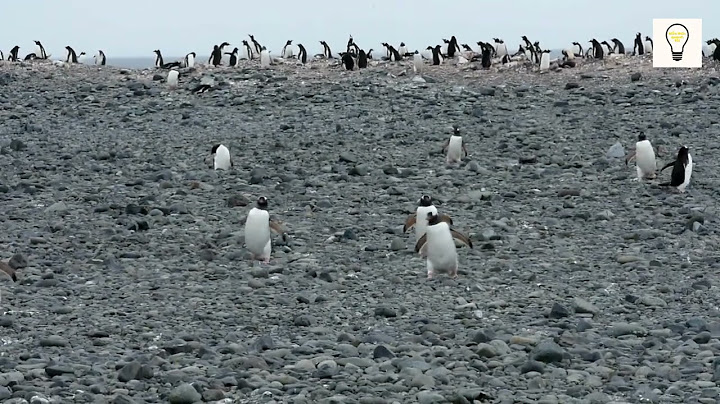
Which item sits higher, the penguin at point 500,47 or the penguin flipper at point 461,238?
the penguin at point 500,47

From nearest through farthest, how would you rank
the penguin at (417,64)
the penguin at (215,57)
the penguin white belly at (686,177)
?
the penguin white belly at (686,177) < the penguin at (417,64) < the penguin at (215,57)

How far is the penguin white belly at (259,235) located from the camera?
821cm

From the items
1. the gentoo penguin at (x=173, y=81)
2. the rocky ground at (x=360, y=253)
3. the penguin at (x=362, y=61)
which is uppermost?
the penguin at (x=362, y=61)

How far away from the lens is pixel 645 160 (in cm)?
1112

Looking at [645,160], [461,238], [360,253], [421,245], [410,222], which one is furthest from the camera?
[645,160]

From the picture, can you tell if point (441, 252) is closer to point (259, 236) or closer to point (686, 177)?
point (259, 236)

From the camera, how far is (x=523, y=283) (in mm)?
7391

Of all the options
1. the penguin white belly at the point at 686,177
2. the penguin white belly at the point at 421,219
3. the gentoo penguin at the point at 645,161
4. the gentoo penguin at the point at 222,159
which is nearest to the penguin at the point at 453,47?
the gentoo penguin at the point at 222,159

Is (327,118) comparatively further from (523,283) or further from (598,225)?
(523,283)

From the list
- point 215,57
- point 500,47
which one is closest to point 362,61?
point 215,57

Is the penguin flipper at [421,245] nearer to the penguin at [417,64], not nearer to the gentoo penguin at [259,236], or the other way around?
the gentoo penguin at [259,236]

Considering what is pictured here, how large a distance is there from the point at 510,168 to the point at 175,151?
4538 mm

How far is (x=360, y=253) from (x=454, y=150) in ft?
13.4

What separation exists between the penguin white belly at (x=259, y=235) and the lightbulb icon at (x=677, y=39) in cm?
1440
